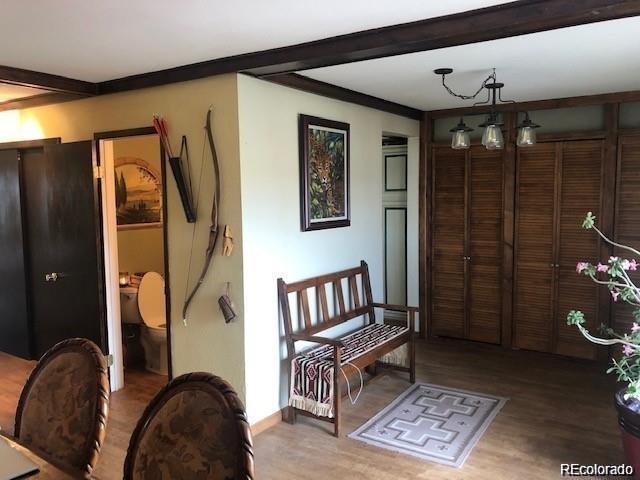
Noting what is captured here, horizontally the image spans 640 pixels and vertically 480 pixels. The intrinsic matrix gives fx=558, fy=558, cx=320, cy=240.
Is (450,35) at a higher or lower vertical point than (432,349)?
higher

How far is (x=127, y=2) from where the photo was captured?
2.22 metres

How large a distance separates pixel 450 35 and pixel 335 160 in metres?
1.69

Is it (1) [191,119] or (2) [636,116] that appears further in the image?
(2) [636,116]

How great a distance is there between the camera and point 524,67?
345cm

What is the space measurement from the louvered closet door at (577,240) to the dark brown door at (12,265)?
4.44 metres

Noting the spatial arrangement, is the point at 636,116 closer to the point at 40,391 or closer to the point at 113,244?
the point at 113,244

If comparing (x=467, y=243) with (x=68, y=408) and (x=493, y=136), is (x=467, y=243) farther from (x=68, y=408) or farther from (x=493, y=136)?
(x=68, y=408)

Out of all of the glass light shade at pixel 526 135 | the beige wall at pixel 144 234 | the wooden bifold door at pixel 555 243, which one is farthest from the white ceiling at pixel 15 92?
the wooden bifold door at pixel 555 243

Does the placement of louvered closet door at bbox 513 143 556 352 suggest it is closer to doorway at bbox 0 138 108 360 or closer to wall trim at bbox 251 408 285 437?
wall trim at bbox 251 408 285 437

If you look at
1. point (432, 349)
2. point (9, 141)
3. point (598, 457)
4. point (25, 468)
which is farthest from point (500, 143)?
point (9, 141)

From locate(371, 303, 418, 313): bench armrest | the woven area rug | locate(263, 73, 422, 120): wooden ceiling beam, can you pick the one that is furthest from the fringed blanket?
locate(263, 73, 422, 120): wooden ceiling beam

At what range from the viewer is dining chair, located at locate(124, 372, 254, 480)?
4.39ft

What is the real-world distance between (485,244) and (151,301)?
117 inches

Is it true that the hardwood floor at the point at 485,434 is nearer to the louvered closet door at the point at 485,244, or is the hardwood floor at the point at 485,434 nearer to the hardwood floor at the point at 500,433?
the hardwood floor at the point at 500,433
